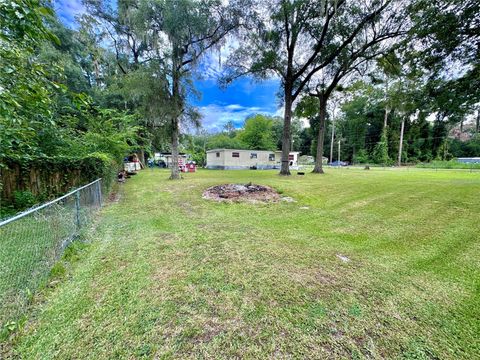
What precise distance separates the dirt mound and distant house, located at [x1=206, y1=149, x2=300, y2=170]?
1740 cm

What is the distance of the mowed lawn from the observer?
5.01 ft

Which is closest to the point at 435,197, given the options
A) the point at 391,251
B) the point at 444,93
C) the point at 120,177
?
the point at 444,93

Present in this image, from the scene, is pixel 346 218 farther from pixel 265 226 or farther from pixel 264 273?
pixel 264 273

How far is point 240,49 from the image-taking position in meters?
13.0

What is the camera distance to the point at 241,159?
26469 millimetres

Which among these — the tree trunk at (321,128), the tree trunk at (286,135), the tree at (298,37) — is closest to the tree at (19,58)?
the tree at (298,37)

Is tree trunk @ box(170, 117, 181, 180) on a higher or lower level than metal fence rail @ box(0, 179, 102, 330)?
higher

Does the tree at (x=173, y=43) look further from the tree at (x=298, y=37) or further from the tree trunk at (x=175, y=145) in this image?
the tree at (x=298, y=37)

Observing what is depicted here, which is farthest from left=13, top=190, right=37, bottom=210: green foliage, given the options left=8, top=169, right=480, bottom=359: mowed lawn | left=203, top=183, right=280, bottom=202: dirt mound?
left=203, top=183, right=280, bottom=202: dirt mound

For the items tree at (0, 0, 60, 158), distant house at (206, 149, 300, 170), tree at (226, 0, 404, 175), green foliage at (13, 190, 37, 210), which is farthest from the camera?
distant house at (206, 149, 300, 170)

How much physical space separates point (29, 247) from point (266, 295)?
10.1ft

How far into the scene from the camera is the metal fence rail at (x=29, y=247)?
1858 mm

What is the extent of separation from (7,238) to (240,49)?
46.5 ft

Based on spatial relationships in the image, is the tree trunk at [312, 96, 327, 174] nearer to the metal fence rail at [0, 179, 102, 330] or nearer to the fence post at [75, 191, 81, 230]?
the fence post at [75, 191, 81, 230]
